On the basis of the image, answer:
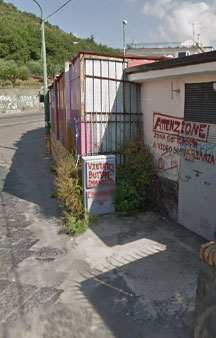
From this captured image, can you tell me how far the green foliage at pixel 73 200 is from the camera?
21.3 ft

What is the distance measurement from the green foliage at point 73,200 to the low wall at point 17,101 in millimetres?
27837

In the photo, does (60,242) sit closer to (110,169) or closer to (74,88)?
(110,169)

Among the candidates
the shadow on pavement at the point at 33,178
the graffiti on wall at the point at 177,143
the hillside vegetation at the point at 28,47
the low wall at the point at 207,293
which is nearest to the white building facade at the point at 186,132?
the graffiti on wall at the point at 177,143

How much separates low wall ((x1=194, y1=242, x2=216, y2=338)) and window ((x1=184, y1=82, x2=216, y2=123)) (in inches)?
116

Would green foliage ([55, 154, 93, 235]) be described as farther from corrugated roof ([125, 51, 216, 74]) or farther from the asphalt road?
corrugated roof ([125, 51, 216, 74])

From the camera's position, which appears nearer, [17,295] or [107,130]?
[17,295]

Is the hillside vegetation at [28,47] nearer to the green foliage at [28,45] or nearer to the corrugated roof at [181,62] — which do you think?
the green foliage at [28,45]

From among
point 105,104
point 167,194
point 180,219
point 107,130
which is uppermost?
point 105,104

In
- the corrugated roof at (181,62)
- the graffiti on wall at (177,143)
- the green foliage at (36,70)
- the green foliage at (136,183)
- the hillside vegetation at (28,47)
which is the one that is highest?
the hillside vegetation at (28,47)

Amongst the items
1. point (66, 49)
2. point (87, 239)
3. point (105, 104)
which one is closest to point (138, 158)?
point (105, 104)

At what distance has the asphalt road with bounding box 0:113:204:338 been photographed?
3836 mm

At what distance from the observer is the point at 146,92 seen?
7.25 meters

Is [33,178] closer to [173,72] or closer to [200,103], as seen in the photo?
[173,72]

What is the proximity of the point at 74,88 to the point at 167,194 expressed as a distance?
12.2 feet
